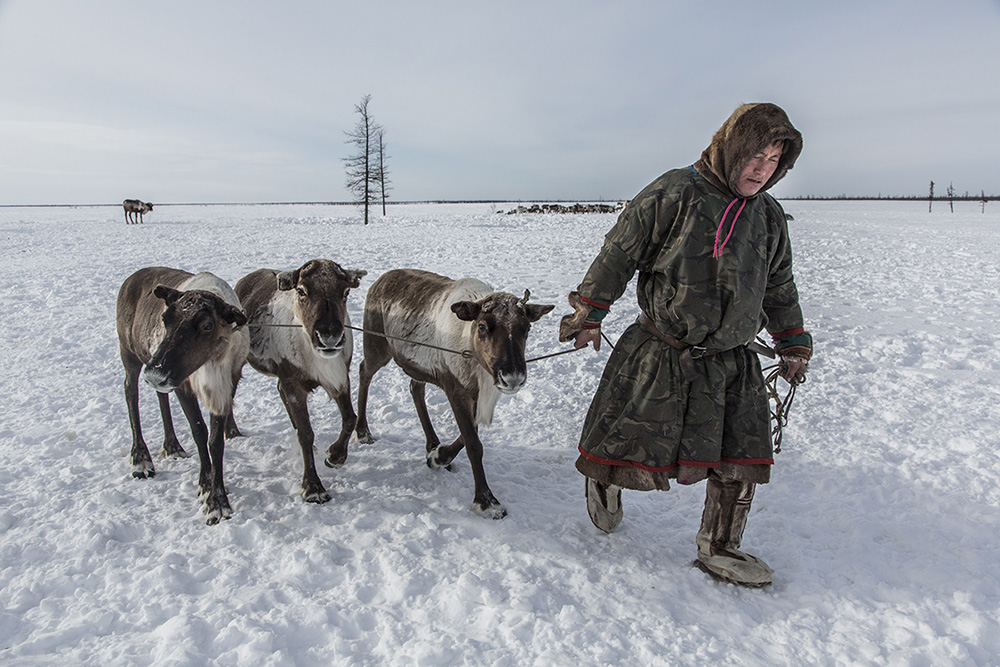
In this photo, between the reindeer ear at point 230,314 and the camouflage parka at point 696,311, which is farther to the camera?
the reindeer ear at point 230,314

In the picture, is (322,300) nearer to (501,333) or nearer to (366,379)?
(501,333)

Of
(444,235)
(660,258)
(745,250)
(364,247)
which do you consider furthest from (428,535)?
(444,235)

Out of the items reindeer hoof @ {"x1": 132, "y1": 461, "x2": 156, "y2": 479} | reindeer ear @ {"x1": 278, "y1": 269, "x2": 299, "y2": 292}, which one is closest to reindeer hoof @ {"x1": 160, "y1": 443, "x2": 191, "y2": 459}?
reindeer hoof @ {"x1": 132, "y1": 461, "x2": 156, "y2": 479}

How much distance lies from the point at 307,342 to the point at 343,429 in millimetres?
742

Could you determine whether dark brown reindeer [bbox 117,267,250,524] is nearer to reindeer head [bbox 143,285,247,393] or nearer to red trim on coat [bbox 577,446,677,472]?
reindeer head [bbox 143,285,247,393]

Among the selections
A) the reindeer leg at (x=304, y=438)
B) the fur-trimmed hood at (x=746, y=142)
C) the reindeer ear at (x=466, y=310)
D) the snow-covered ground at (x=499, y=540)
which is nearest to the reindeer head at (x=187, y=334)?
the reindeer leg at (x=304, y=438)

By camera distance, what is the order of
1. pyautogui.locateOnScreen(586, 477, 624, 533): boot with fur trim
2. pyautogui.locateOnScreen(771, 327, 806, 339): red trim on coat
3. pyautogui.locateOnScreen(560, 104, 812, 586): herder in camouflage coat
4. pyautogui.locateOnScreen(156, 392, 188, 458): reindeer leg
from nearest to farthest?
1. pyautogui.locateOnScreen(560, 104, 812, 586): herder in camouflage coat
2. pyautogui.locateOnScreen(771, 327, 806, 339): red trim on coat
3. pyautogui.locateOnScreen(586, 477, 624, 533): boot with fur trim
4. pyautogui.locateOnScreen(156, 392, 188, 458): reindeer leg

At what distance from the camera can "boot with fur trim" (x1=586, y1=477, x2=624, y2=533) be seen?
325cm

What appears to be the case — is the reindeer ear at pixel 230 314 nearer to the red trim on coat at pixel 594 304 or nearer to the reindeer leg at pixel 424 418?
the reindeer leg at pixel 424 418

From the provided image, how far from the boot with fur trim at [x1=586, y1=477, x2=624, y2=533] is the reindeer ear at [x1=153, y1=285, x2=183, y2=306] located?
293 cm

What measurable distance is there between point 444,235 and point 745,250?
1879cm

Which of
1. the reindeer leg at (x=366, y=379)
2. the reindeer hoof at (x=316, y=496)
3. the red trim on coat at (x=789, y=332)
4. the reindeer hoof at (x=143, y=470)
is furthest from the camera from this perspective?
the reindeer leg at (x=366, y=379)

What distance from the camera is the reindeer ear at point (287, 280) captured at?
12.8ft

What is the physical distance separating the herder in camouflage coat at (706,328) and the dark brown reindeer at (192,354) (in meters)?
2.36
